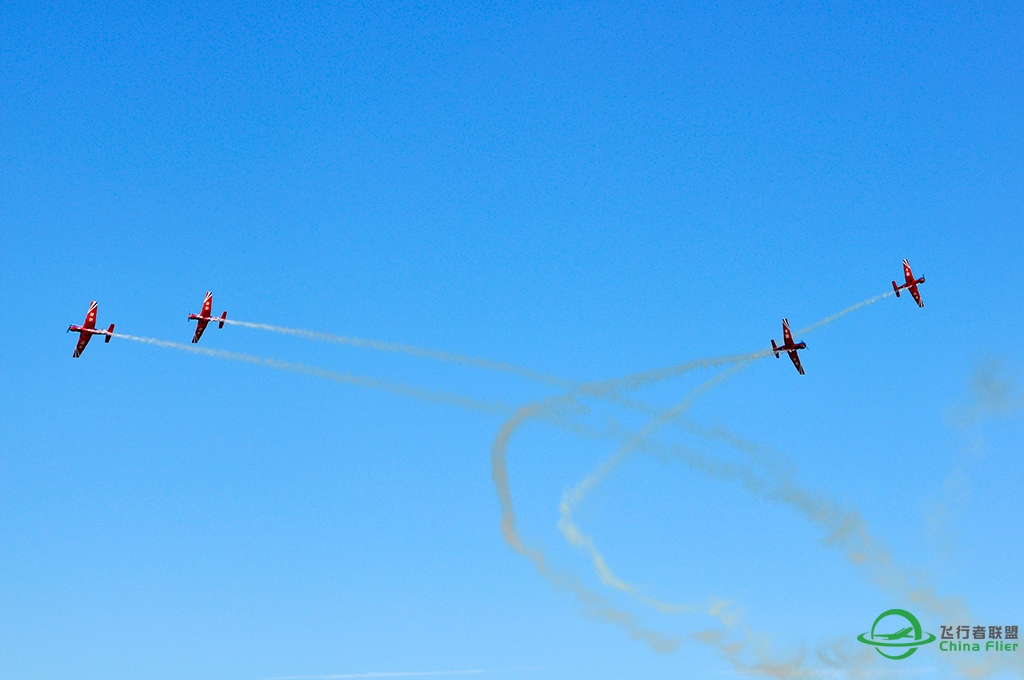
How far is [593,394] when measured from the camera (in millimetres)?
112375

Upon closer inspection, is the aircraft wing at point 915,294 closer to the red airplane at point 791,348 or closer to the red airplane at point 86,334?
the red airplane at point 791,348

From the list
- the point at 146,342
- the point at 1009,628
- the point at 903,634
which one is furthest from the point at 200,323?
the point at 1009,628

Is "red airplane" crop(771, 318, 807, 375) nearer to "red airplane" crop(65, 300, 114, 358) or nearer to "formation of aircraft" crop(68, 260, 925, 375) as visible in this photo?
"formation of aircraft" crop(68, 260, 925, 375)

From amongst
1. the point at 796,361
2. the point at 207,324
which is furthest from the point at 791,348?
the point at 207,324

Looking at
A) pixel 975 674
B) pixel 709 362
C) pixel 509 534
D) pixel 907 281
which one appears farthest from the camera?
pixel 907 281

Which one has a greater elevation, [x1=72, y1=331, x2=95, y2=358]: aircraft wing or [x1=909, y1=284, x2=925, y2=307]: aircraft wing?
[x1=909, y1=284, x2=925, y2=307]: aircraft wing

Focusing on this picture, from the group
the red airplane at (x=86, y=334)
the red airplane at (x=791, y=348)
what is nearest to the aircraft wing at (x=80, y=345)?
the red airplane at (x=86, y=334)

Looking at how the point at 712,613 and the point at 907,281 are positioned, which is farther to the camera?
the point at 907,281

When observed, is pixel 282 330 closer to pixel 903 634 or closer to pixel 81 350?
pixel 81 350

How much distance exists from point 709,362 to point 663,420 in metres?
8.73

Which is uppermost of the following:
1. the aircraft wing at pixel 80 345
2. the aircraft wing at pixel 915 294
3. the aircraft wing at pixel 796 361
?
the aircraft wing at pixel 915 294

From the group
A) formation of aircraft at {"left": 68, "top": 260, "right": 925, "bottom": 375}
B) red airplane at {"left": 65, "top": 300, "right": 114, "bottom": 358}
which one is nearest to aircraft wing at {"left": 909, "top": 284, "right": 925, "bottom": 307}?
formation of aircraft at {"left": 68, "top": 260, "right": 925, "bottom": 375}

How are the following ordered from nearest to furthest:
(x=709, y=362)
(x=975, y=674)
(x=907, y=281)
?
(x=975, y=674) → (x=709, y=362) → (x=907, y=281)

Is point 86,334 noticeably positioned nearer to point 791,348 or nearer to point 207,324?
point 207,324
